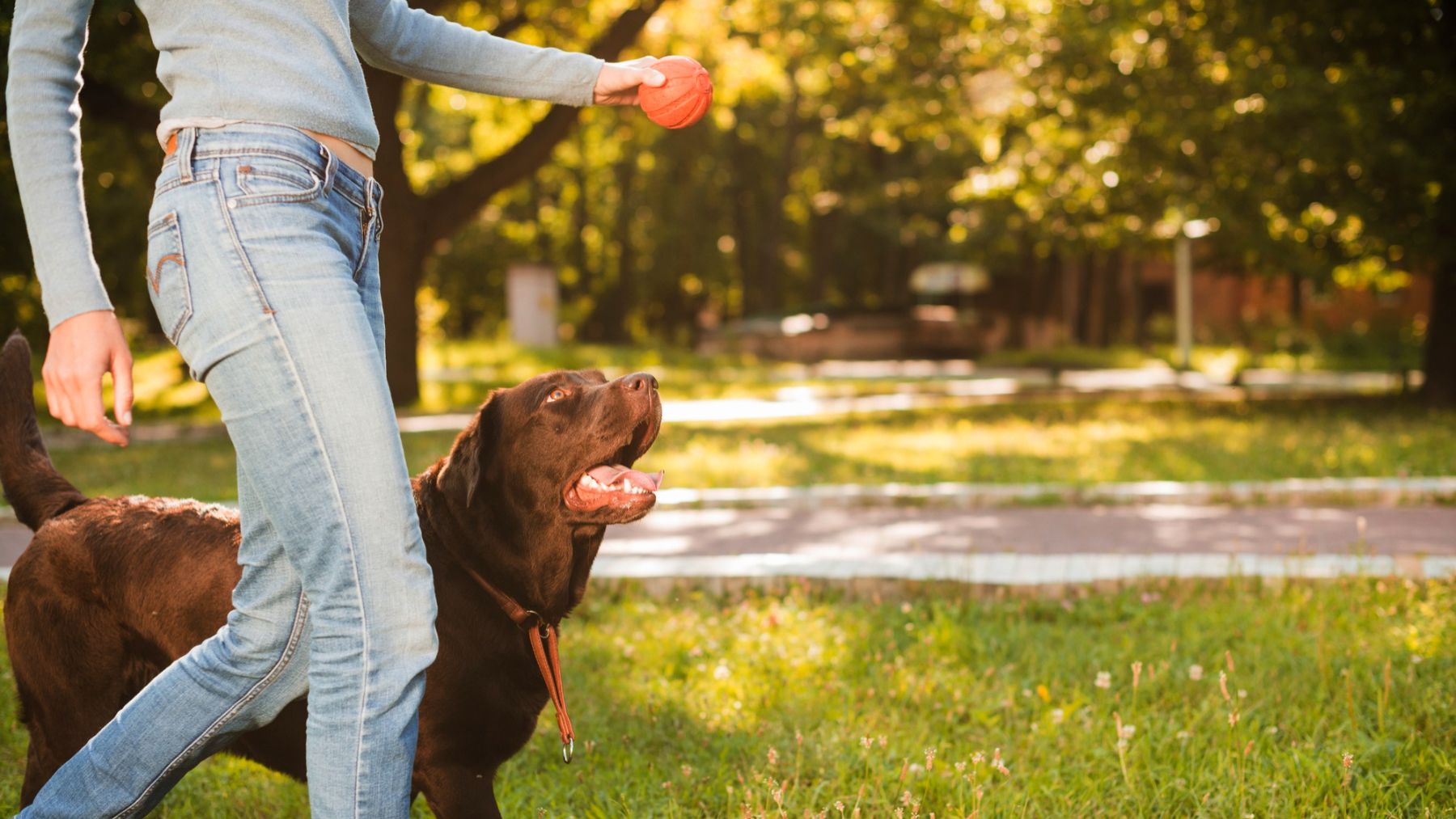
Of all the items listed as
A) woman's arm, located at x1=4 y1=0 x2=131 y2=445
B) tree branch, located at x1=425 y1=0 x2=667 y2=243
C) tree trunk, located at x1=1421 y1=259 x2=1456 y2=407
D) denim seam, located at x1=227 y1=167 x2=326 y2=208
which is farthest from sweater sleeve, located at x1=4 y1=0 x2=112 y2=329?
tree trunk, located at x1=1421 y1=259 x2=1456 y2=407

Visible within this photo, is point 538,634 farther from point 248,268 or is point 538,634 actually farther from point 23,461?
point 23,461

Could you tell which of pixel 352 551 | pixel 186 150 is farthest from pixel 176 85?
pixel 352 551

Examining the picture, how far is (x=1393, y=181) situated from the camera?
13.1 m

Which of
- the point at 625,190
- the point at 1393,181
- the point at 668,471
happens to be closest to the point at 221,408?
the point at 668,471

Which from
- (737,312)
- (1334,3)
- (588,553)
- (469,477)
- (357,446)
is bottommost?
(737,312)

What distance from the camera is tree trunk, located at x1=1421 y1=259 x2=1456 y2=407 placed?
14.8 meters

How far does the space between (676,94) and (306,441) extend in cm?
103

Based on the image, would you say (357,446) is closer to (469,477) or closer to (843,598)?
(469,477)

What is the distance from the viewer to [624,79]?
8.27 ft

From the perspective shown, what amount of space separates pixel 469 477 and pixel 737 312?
42498 millimetres

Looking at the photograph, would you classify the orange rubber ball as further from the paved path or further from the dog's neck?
the paved path

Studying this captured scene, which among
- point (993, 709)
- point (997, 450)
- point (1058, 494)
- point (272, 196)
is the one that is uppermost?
point (272, 196)

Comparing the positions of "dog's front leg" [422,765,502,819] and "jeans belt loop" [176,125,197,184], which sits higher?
"jeans belt loop" [176,125,197,184]

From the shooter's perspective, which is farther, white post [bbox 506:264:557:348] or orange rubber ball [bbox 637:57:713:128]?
white post [bbox 506:264:557:348]
